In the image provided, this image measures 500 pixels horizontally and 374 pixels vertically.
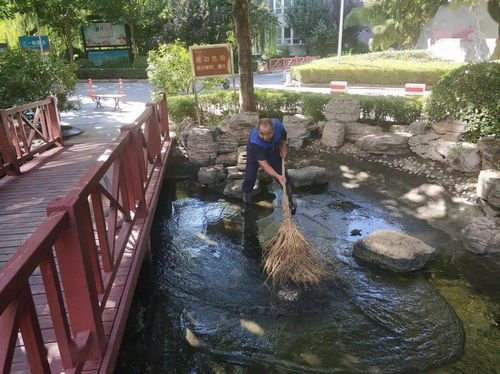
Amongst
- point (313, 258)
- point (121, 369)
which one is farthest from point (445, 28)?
point (121, 369)

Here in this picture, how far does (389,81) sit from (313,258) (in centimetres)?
1732

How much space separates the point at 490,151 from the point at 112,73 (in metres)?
25.3

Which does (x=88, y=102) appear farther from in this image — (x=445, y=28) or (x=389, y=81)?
(x=445, y=28)

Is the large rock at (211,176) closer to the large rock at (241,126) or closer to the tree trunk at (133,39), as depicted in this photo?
the large rock at (241,126)

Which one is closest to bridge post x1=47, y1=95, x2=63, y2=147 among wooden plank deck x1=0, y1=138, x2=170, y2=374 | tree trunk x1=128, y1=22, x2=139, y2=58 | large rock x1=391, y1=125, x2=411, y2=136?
wooden plank deck x1=0, y1=138, x2=170, y2=374

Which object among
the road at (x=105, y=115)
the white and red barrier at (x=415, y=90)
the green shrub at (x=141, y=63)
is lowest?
the road at (x=105, y=115)

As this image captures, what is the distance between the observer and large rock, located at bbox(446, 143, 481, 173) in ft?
22.2

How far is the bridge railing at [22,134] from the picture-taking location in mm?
6203

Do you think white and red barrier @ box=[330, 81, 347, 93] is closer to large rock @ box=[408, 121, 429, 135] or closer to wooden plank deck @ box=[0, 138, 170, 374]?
large rock @ box=[408, 121, 429, 135]

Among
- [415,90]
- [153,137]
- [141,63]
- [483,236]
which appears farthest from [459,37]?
[153,137]

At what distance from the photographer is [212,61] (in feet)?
33.6

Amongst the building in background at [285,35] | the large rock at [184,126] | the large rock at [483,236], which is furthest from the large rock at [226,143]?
the building in background at [285,35]

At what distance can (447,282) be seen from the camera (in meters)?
4.57

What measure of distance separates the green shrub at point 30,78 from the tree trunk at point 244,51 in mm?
4777
